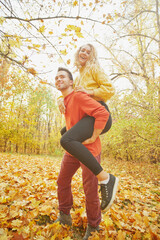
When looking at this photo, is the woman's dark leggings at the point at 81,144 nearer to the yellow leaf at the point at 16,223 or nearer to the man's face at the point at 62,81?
the man's face at the point at 62,81

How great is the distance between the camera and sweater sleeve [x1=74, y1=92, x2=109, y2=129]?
1.40 m

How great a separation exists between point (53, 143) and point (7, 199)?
634 inches

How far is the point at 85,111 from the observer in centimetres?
145

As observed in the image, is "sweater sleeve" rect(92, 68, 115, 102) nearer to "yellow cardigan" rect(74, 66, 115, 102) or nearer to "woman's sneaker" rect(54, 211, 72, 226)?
"yellow cardigan" rect(74, 66, 115, 102)

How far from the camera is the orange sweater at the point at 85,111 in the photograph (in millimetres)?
1404

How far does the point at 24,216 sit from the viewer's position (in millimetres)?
1712

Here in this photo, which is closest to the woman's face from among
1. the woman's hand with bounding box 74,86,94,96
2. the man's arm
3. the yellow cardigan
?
the yellow cardigan

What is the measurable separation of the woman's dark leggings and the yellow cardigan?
347 mm

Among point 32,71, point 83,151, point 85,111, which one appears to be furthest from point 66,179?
point 32,71

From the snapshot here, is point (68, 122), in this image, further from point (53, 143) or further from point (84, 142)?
point (53, 143)

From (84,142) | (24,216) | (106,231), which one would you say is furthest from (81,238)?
(84,142)

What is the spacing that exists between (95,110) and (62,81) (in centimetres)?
59

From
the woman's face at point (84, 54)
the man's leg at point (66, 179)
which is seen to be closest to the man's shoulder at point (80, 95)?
the woman's face at point (84, 54)

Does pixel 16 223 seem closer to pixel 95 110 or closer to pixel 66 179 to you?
pixel 66 179
